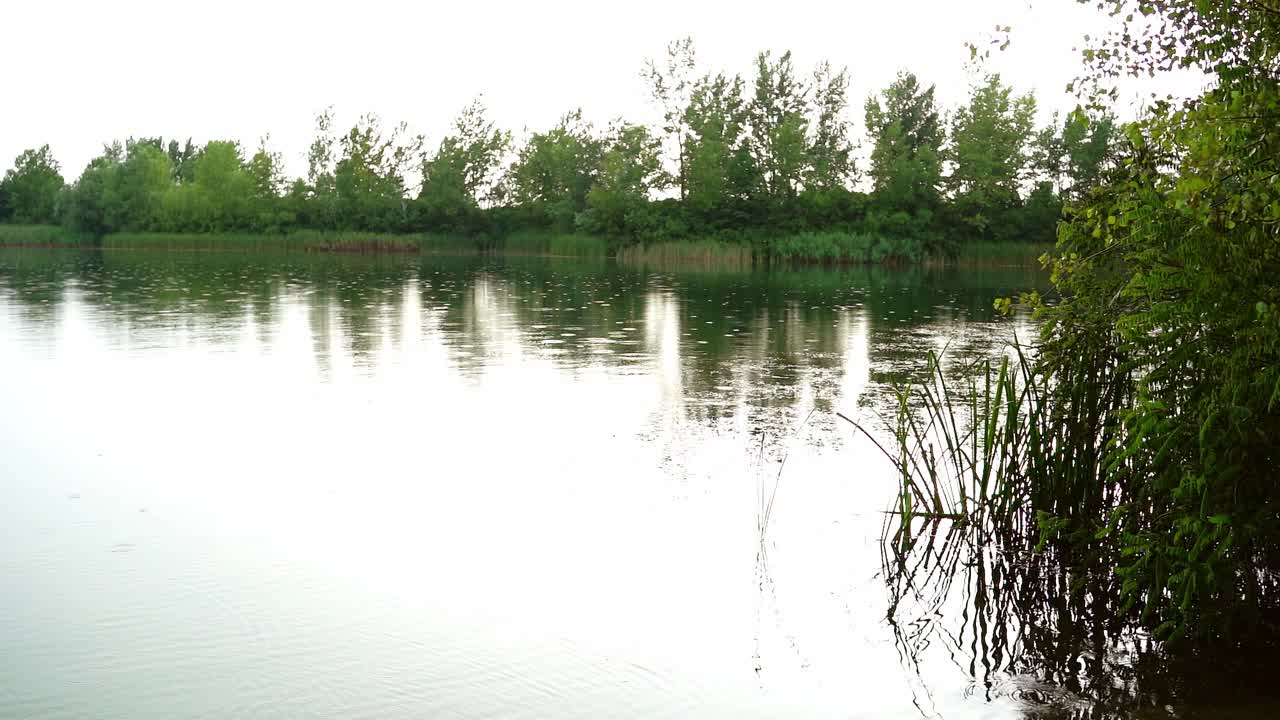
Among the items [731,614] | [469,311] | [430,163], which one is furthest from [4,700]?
[430,163]

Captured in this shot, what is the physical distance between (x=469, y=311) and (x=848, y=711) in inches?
871

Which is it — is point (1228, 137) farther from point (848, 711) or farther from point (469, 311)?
point (469, 311)

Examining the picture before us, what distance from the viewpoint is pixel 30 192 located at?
111062mm

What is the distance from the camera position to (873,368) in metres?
15.9

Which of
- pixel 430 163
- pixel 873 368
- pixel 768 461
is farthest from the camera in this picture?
pixel 430 163

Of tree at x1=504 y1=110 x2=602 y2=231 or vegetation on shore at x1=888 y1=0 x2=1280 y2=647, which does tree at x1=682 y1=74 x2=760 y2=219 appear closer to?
tree at x1=504 y1=110 x2=602 y2=231

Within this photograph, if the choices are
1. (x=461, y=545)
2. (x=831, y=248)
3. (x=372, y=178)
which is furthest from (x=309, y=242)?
(x=461, y=545)

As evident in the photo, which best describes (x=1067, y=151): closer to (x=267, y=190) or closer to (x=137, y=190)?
(x=267, y=190)

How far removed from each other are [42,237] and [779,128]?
60.3 metres

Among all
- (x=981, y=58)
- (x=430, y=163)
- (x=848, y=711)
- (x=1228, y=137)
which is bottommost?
(x=848, y=711)

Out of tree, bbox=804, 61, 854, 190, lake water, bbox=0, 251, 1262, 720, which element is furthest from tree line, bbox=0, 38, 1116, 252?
lake water, bbox=0, 251, 1262, 720

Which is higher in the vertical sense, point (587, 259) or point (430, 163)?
point (430, 163)

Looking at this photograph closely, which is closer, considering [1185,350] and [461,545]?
[1185,350]

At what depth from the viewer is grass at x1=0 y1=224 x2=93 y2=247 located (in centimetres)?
9294
